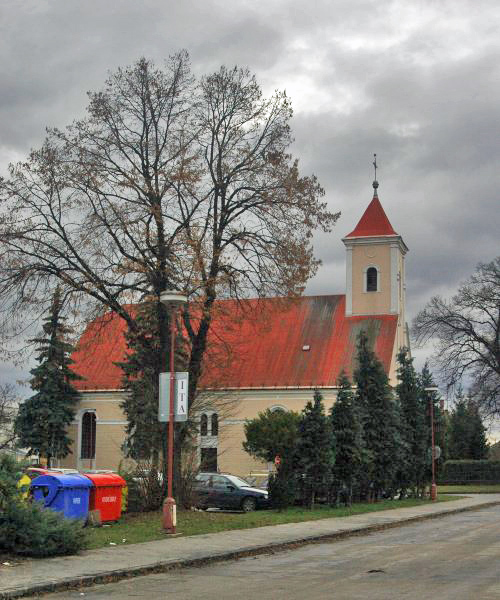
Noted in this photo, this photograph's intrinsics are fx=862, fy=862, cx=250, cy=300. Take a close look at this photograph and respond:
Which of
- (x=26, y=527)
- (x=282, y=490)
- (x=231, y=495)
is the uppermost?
(x=26, y=527)

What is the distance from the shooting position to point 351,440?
1305 inches

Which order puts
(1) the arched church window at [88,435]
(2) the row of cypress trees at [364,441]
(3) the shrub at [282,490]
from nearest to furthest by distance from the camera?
(3) the shrub at [282,490], (2) the row of cypress trees at [364,441], (1) the arched church window at [88,435]

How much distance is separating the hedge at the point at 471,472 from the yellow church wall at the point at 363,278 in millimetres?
14442

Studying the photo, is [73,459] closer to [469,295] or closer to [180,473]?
[469,295]

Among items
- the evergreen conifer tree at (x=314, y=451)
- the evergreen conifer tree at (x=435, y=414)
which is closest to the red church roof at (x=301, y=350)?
the evergreen conifer tree at (x=435, y=414)

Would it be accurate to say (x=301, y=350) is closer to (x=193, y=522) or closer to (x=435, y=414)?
(x=435, y=414)

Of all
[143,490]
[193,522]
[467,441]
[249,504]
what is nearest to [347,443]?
[249,504]

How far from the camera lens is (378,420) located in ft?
123

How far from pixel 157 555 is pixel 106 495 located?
6.41 metres

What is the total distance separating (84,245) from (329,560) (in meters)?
14.0

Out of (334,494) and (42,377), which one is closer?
(334,494)

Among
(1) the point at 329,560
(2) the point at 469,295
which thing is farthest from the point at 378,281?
(1) the point at 329,560

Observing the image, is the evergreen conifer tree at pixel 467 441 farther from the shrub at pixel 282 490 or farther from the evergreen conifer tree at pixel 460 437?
the shrub at pixel 282 490

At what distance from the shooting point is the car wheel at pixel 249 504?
32125 millimetres
